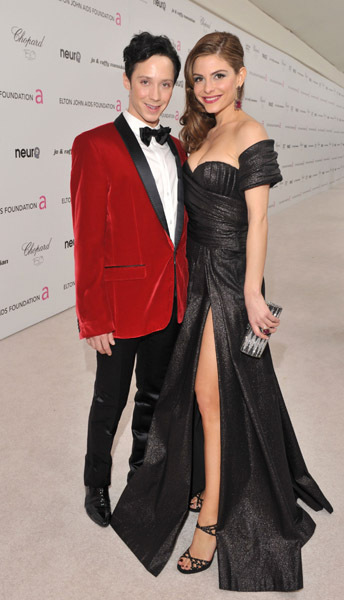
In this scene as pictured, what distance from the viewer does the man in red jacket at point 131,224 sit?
1718 millimetres

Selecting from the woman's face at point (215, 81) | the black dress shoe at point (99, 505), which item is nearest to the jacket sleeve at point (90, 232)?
the woman's face at point (215, 81)

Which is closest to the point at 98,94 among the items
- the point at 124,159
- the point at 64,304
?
the point at 64,304

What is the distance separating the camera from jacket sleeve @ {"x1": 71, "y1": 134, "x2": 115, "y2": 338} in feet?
5.57

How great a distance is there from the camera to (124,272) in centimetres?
183

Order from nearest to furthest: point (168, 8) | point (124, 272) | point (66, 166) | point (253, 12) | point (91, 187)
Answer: point (91, 187) < point (124, 272) < point (66, 166) < point (168, 8) < point (253, 12)

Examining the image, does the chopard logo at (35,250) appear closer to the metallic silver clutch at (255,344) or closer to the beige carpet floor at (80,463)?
the beige carpet floor at (80,463)

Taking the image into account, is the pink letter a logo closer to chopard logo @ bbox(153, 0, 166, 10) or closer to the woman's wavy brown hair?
chopard logo @ bbox(153, 0, 166, 10)

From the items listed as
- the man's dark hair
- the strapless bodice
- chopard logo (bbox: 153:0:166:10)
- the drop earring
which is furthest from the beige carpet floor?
chopard logo (bbox: 153:0:166:10)

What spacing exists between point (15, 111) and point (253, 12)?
21.9 feet

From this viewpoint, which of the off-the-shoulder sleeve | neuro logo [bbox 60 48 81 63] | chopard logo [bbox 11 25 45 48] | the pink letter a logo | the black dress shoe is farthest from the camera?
neuro logo [bbox 60 48 81 63]

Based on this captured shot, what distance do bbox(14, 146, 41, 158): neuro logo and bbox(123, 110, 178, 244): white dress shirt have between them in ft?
8.04

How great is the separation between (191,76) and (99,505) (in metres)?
1.53

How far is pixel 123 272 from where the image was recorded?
183 centimetres

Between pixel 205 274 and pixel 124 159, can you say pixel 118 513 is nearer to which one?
pixel 205 274
